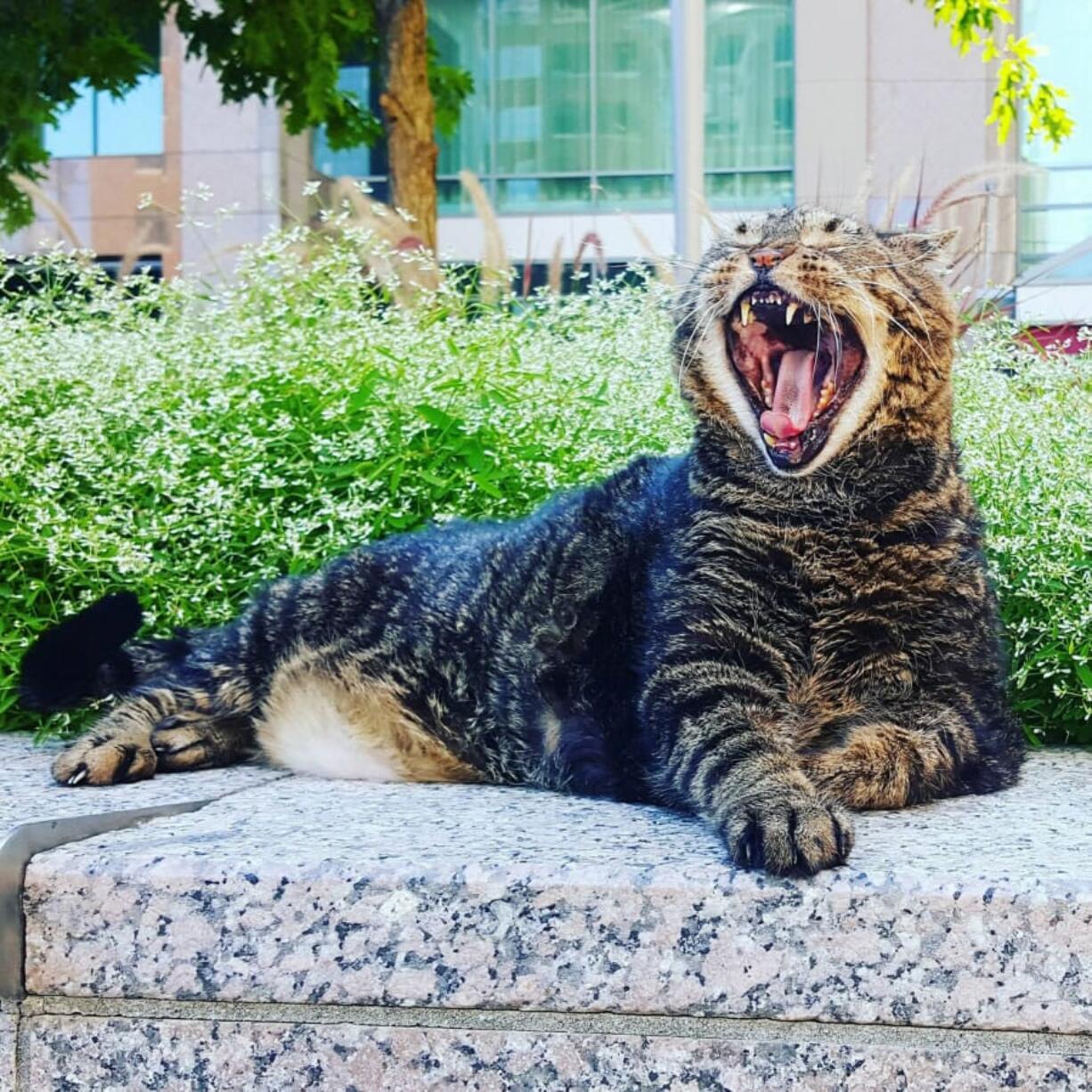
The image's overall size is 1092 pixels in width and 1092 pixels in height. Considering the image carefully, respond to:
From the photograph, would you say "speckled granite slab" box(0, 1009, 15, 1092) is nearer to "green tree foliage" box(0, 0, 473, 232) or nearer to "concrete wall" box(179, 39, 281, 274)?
"green tree foliage" box(0, 0, 473, 232)

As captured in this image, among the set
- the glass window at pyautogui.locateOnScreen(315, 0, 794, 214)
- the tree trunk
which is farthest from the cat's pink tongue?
the glass window at pyautogui.locateOnScreen(315, 0, 794, 214)

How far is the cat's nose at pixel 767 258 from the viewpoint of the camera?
2.27m

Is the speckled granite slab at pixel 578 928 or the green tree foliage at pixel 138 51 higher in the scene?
the green tree foliage at pixel 138 51

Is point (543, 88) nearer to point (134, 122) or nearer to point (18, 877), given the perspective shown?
point (134, 122)

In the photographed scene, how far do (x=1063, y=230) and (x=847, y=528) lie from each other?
11423mm

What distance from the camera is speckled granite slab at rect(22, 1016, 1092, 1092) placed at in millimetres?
1713

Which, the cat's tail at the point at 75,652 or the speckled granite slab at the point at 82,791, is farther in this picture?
the cat's tail at the point at 75,652

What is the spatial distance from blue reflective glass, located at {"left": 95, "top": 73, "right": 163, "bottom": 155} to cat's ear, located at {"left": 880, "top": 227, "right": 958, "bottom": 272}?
12.7 m

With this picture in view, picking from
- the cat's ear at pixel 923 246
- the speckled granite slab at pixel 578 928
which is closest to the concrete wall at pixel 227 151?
the cat's ear at pixel 923 246

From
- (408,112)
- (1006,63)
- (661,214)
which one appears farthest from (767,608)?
(661,214)

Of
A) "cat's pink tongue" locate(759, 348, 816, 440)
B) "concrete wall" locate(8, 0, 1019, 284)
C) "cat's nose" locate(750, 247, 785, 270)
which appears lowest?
"cat's pink tongue" locate(759, 348, 816, 440)

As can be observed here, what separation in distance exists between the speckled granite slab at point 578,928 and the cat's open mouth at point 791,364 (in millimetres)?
668

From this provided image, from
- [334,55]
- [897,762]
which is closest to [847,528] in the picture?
[897,762]

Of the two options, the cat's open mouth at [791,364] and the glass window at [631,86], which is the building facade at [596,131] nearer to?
the glass window at [631,86]
